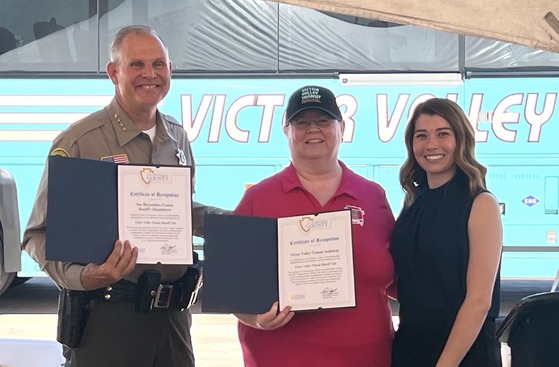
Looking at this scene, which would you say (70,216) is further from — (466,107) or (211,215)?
(466,107)

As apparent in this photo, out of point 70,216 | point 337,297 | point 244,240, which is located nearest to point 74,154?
point 70,216

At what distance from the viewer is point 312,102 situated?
298 centimetres

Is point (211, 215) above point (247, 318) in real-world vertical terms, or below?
above

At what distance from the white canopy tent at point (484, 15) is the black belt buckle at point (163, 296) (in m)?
1.17

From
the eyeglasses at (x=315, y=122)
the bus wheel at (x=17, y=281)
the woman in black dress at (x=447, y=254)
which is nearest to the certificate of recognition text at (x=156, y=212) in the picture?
the eyeglasses at (x=315, y=122)

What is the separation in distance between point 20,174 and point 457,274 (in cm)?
612

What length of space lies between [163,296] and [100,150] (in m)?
0.57

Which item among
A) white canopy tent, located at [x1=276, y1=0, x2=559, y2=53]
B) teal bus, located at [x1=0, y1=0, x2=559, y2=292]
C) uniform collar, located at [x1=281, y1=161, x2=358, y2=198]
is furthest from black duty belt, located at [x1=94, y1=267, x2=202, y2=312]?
teal bus, located at [x1=0, y1=0, x2=559, y2=292]

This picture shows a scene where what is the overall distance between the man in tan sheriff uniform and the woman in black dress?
851 millimetres

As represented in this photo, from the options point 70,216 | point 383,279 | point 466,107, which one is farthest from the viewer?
point 466,107

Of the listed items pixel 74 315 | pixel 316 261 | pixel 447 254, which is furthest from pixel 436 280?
pixel 74 315

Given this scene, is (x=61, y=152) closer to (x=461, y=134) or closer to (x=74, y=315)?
(x=74, y=315)

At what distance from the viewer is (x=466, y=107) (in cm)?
775

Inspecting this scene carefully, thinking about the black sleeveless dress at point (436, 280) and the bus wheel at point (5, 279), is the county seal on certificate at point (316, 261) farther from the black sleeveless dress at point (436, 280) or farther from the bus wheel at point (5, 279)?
the bus wheel at point (5, 279)
